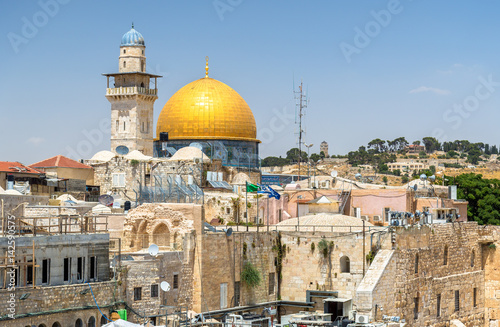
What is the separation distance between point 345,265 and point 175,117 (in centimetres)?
1350

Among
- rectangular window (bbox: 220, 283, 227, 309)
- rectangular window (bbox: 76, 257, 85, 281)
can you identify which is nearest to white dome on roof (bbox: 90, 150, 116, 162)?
rectangular window (bbox: 220, 283, 227, 309)

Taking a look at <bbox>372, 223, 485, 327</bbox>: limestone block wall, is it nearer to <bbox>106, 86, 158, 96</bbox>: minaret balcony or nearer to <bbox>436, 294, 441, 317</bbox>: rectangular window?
<bbox>436, 294, 441, 317</bbox>: rectangular window

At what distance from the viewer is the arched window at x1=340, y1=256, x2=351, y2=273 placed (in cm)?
3269

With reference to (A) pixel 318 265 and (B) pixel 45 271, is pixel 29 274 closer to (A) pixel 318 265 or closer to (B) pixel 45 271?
(B) pixel 45 271

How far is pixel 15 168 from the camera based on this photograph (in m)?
37.8

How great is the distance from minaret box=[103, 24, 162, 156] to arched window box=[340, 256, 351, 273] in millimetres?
13690

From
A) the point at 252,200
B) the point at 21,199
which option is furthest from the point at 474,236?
the point at 21,199

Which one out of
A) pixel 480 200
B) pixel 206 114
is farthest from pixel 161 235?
pixel 480 200

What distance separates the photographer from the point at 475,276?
40031 millimetres

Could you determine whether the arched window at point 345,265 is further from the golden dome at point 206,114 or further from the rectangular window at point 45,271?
the rectangular window at point 45,271

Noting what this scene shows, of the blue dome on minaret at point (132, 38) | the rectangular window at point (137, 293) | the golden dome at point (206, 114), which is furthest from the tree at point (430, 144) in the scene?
the rectangular window at point (137, 293)

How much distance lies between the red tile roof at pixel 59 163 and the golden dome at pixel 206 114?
4571 mm

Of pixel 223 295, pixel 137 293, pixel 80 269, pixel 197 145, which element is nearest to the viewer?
pixel 80 269

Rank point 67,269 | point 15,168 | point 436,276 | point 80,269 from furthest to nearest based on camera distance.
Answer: point 15,168 < point 436,276 < point 80,269 < point 67,269
